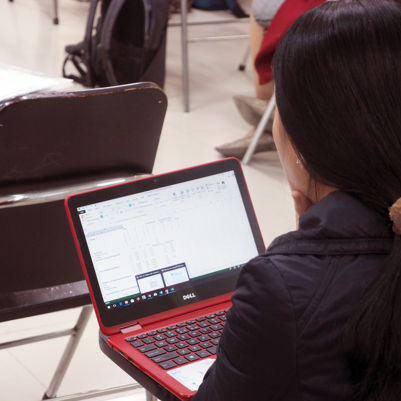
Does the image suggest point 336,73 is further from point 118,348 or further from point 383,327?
point 118,348

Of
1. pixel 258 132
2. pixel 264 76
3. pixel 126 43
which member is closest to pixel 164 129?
pixel 126 43

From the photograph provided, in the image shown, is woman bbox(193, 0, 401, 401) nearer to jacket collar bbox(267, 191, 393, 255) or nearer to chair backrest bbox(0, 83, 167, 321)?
jacket collar bbox(267, 191, 393, 255)

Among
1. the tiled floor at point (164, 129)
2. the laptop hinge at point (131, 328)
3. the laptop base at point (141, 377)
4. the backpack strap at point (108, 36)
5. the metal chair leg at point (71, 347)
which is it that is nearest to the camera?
the laptop base at point (141, 377)

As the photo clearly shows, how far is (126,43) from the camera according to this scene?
3801mm

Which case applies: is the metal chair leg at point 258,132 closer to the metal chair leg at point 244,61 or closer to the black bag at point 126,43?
the black bag at point 126,43

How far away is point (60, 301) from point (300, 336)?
860 mm

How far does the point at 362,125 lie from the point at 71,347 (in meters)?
1.18

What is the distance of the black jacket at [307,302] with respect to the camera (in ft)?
2.87

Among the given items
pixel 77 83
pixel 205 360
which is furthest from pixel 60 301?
pixel 77 83

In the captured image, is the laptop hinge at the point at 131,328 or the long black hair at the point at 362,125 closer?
the long black hair at the point at 362,125

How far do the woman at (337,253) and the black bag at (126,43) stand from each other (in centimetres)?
285

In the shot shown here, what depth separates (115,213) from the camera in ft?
4.35

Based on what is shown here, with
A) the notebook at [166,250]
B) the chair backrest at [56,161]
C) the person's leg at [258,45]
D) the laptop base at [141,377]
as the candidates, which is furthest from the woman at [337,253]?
the person's leg at [258,45]

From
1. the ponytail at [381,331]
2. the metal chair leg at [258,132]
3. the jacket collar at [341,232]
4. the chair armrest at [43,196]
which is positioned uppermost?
the jacket collar at [341,232]
